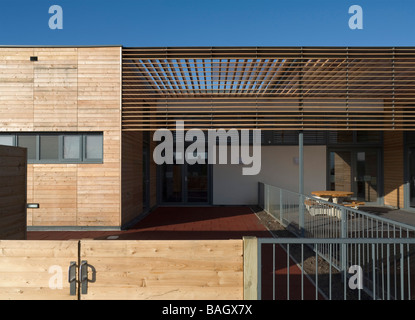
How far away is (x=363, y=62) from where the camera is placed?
264 inches

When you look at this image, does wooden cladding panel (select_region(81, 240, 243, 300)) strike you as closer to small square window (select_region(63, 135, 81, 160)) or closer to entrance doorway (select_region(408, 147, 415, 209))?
small square window (select_region(63, 135, 81, 160))

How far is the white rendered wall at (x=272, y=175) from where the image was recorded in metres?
11.8

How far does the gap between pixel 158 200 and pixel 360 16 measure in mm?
9358

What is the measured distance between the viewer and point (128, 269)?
7.86 ft

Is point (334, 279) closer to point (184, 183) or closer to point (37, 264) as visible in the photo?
point (37, 264)

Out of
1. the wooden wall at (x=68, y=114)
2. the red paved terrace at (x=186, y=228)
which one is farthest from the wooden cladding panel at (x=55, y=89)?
the red paved terrace at (x=186, y=228)

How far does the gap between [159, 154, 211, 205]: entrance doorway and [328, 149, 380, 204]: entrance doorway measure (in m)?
5.49

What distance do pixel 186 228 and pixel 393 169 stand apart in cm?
865

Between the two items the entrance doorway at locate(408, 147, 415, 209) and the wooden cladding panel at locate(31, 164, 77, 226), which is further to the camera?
the entrance doorway at locate(408, 147, 415, 209)

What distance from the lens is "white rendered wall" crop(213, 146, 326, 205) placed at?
11.8m

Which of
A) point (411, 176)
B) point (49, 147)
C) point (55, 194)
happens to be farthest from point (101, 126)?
point (411, 176)

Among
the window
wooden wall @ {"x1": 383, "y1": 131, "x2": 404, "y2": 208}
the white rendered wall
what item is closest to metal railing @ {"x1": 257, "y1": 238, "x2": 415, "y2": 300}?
the window

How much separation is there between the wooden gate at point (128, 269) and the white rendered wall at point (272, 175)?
9464 millimetres
